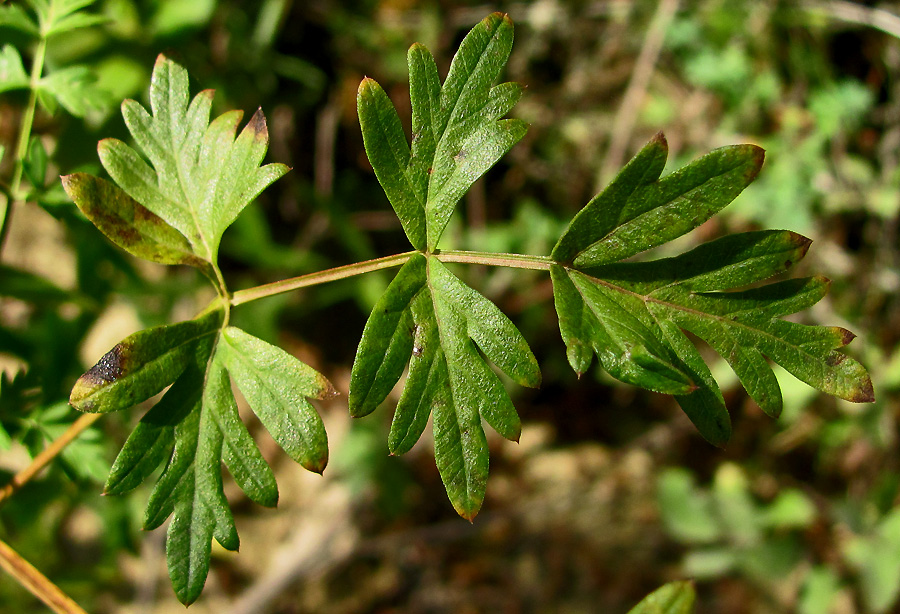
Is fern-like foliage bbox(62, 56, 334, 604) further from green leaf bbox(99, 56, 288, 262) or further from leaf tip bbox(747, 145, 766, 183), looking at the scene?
leaf tip bbox(747, 145, 766, 183)

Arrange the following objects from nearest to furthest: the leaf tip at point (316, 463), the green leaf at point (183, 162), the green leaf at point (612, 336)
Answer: the green leaf at point (612, 336)
the leaf tip at point (316, 463)
the green leaf at point (183, 162)

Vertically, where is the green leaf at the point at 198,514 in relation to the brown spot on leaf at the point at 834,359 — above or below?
below

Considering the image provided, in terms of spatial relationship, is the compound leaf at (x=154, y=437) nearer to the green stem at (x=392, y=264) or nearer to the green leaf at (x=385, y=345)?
the green stem at (x=392, y=264)

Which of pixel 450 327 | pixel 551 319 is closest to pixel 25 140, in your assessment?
pixel 450 327

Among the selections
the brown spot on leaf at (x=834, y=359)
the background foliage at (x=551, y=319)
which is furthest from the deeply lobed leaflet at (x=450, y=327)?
the background foliage at (x=551, y=319)

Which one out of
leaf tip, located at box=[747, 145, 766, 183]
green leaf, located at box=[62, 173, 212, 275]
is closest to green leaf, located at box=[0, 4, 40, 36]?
green leaf, located at box=[62, 173, 212, 275]

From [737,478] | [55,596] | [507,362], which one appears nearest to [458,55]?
[507,362]

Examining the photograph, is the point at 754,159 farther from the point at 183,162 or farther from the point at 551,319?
the point at 551,319
